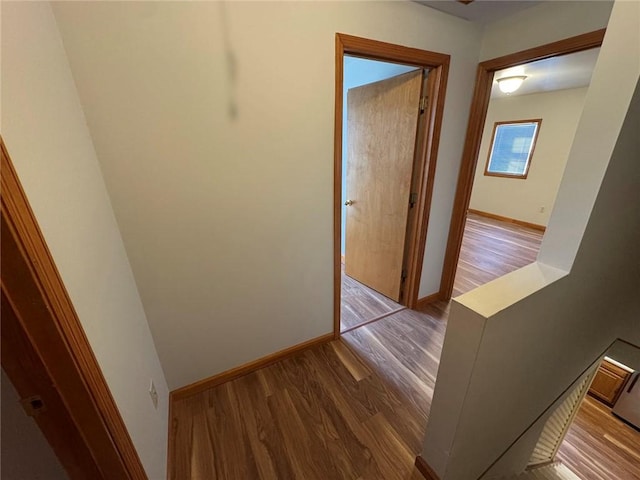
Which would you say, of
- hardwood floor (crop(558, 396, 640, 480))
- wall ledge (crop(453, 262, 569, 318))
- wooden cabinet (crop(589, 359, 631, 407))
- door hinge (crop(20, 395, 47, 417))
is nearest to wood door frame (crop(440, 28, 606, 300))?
wall ledge (crop(453, 262, 569, 318))

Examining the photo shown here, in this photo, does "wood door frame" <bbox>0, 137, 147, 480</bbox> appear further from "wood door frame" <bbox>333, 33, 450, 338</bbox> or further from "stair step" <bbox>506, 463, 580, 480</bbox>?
"stair step" <bbox>506, 463, 580, 480</bbox>

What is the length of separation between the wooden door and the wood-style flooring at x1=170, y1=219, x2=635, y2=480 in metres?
0.82

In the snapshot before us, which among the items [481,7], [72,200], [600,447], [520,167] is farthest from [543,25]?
[520,167]

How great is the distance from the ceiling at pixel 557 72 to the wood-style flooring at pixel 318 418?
2.62 metres

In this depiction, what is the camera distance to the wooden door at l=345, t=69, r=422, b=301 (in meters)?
2.02

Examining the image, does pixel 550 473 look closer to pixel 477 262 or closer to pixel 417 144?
pixel 477 262

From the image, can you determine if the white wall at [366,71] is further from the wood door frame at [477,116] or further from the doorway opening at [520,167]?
the doorway opening at [520,167]

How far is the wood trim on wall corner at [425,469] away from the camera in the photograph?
1.21m

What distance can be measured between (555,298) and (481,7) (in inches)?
69.4

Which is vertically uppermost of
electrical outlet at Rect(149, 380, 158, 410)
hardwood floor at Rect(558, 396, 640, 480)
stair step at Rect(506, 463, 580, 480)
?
electrical outlet at Rect(149, 380, 158, 410)

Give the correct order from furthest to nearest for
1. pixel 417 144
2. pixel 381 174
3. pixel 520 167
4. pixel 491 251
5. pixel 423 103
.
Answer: pixel 520 167, pixel 491 251, pixel 381 174, pixel 417 144, pixel 423 103

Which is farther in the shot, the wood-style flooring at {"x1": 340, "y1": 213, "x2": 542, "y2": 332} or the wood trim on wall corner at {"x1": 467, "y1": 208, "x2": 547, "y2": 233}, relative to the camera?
the wood trim on wall corner at {"x1": 467, "y1": 208, "x2": 547, "y2": 233}

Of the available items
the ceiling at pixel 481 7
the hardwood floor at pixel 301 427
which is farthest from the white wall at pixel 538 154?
the hardwood floor at pixel 301 427

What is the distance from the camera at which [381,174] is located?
90.7 inches
